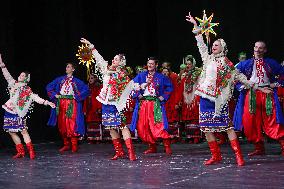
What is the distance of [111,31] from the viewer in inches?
435

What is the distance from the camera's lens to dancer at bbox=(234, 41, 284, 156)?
6.59 m

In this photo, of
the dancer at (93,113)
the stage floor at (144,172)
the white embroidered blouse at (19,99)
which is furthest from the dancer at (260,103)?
the dancer at (93,113)

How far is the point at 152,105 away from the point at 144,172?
6.96ft

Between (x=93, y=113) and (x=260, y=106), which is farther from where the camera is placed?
(x=93, y=113)

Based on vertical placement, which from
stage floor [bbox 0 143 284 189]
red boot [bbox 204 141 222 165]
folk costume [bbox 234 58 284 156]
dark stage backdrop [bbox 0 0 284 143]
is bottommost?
stage floor [bbox 0 143 284 189]

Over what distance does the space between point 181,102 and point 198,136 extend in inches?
23.2

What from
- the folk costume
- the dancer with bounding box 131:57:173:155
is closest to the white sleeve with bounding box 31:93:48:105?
the dancer with bounding box 131:57:173:155

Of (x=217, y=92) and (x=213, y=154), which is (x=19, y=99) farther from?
(x=217, y=92)

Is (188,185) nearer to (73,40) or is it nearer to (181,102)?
(181,102)

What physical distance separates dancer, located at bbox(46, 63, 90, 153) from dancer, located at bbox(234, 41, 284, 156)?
263 cm

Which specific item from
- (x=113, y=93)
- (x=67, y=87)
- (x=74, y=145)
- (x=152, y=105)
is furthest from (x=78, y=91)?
(x=113, y=93)

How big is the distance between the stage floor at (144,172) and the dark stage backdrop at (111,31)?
8.47 feet

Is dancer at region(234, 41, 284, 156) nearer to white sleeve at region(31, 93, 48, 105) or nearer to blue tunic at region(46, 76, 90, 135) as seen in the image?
white sleeve at region(31, 93, 48, 105)

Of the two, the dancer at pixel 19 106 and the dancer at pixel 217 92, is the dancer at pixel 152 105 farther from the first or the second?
the dancer at pixel 217 92
